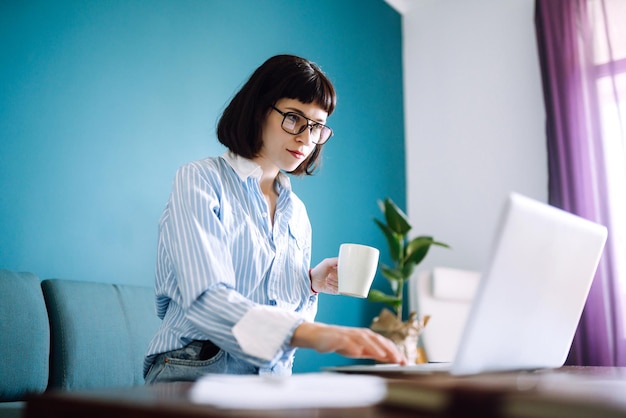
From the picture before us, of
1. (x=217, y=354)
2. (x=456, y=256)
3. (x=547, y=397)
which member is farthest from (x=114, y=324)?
(x=456, y=256)

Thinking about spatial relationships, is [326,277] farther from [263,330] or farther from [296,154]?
[263,330]

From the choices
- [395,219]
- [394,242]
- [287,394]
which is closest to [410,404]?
[287,394]

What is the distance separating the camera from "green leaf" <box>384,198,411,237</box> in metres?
3.14

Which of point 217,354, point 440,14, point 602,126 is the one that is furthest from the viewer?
point 440,14

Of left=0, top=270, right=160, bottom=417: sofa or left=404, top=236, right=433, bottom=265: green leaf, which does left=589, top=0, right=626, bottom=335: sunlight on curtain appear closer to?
left=404, top=236, right=433, bottom=265: green leaf

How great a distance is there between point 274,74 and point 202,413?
1.04 metres

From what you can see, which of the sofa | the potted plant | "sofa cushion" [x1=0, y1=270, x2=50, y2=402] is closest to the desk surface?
the sofa

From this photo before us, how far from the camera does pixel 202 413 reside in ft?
1.57

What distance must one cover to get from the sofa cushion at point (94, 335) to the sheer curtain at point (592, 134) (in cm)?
221

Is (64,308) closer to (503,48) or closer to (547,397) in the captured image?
(547,397)

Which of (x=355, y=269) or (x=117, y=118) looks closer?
(x=355, y=269)

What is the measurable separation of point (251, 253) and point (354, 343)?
466 mm

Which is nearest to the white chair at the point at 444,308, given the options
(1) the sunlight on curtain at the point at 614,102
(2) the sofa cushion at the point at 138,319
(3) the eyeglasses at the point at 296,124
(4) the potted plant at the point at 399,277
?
(4) the potted plant at the point at 399,277

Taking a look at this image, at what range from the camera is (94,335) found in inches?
68.9
